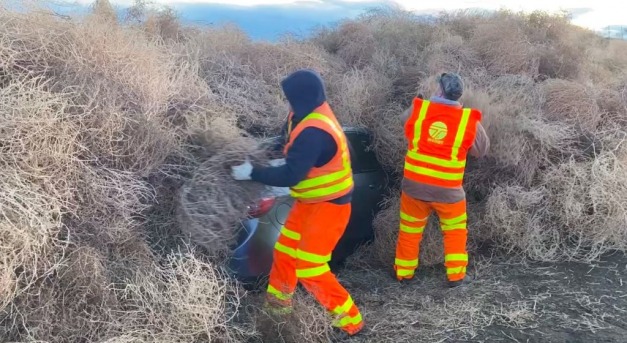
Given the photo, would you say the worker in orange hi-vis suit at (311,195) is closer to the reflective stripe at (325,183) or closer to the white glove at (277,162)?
the reflective stripe at (325,183)

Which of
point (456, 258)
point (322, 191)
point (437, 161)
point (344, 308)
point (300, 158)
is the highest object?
point (300, 158)

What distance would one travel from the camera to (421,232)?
6090 mm

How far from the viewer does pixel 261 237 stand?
5.10m

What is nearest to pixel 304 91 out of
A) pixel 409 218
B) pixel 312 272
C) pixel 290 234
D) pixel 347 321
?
pixel 290 234

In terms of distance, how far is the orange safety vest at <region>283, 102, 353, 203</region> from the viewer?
15.3ft

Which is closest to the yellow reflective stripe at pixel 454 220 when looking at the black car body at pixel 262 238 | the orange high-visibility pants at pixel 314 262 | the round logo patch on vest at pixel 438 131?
the round logo patch on vest at pixel 438 131

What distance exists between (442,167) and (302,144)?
1818 millimetres

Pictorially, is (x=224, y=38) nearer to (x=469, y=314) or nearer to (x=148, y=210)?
(x=148, y=210)

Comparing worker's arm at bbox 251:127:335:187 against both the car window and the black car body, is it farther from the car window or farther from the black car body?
the car window

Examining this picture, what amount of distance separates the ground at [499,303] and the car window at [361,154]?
988 millimetres

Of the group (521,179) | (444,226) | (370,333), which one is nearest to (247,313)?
(370,333)

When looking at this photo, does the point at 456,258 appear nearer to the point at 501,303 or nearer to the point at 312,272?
the point at 501,303

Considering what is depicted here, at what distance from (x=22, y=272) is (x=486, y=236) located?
443 centimetres

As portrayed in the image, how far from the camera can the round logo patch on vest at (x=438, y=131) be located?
19.0ft
